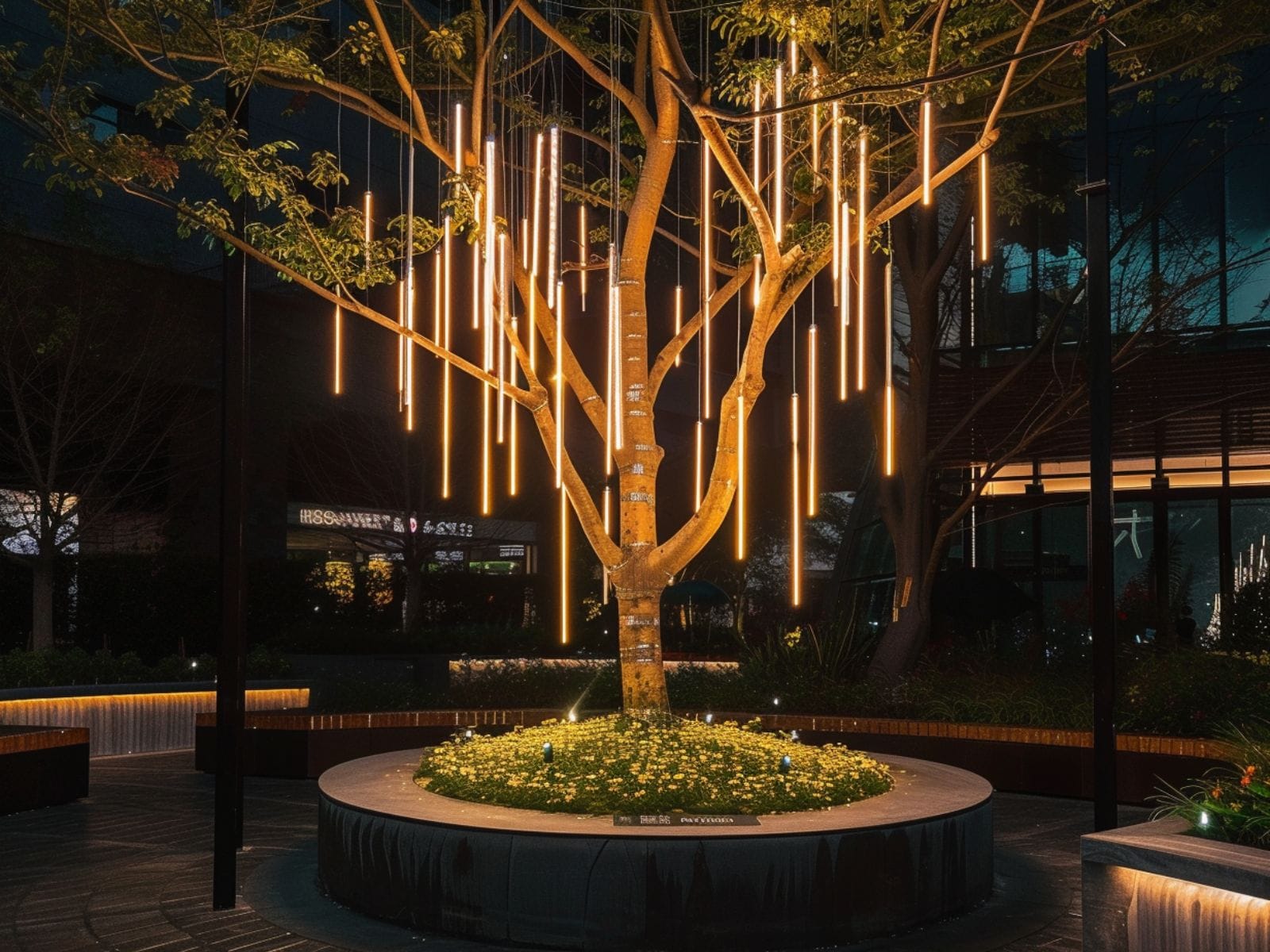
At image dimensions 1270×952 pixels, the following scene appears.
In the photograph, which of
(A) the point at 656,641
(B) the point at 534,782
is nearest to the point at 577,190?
(A) the point at 656,641

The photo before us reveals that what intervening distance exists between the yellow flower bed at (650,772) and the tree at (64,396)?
35.5 feet

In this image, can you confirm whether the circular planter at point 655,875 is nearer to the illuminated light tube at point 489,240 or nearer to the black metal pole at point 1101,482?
the black metal pole at point 1101,482

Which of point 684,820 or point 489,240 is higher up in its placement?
point 489,240

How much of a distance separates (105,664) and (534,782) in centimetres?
1046

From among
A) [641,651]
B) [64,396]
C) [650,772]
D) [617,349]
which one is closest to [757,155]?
[617,349]

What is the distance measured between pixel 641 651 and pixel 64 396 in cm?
1203

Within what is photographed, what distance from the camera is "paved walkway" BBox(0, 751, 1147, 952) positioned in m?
7.29

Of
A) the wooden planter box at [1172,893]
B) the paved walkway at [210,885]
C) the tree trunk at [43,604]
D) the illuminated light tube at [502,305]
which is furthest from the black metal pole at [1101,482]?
the tree trunk at [43,604]

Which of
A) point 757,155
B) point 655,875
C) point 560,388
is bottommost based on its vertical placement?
point 655,875

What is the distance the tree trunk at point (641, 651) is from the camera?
9.68 m

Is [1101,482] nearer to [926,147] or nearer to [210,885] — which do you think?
[926,147]

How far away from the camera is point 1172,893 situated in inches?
223

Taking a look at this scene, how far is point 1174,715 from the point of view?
12.6 metres

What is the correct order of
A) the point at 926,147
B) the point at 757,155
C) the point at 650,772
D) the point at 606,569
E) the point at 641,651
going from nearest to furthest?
1. the point at 926,147
2. the point at 650,772
3. the point at 757,155
4. the point at 641,651
5. the point at 606,569
